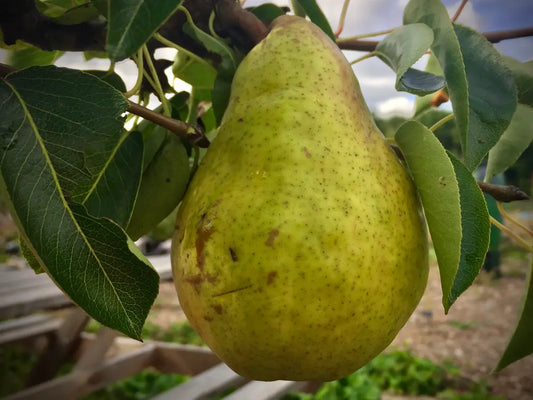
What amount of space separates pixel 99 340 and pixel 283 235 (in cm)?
290

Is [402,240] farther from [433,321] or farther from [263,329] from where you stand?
[433,321]

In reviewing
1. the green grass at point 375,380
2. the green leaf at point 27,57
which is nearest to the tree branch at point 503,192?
the green leaf at point 27,57

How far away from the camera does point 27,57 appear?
2.19 feet

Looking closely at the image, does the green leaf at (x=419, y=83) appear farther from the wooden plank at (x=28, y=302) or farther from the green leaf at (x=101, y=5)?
the wooden plank at (x=28, y=302)

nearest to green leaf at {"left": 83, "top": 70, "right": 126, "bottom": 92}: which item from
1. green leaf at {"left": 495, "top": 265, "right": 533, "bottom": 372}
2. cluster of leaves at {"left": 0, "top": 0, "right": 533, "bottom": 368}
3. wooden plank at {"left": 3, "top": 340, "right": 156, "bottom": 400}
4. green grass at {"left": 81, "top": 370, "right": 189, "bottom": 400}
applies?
cluster of leaves at {"left": 0, "top": 0, "right": 533, "bottom": 368}

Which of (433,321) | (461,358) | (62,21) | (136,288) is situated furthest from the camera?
(433,321)

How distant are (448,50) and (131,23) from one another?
29cm

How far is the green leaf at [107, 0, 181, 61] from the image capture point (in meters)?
0.31

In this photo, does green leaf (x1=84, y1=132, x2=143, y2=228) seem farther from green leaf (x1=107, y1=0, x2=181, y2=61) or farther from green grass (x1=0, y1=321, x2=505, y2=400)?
green grass (x1=0, y1=321, x2=505, y2=400)

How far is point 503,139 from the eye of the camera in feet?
1.93

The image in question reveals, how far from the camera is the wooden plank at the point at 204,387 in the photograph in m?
2.09

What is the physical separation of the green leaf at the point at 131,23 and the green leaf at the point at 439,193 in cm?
25

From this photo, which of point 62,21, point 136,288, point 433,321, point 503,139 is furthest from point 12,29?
point 433,321

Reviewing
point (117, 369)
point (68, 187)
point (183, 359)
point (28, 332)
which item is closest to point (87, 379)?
point (117, 369)
